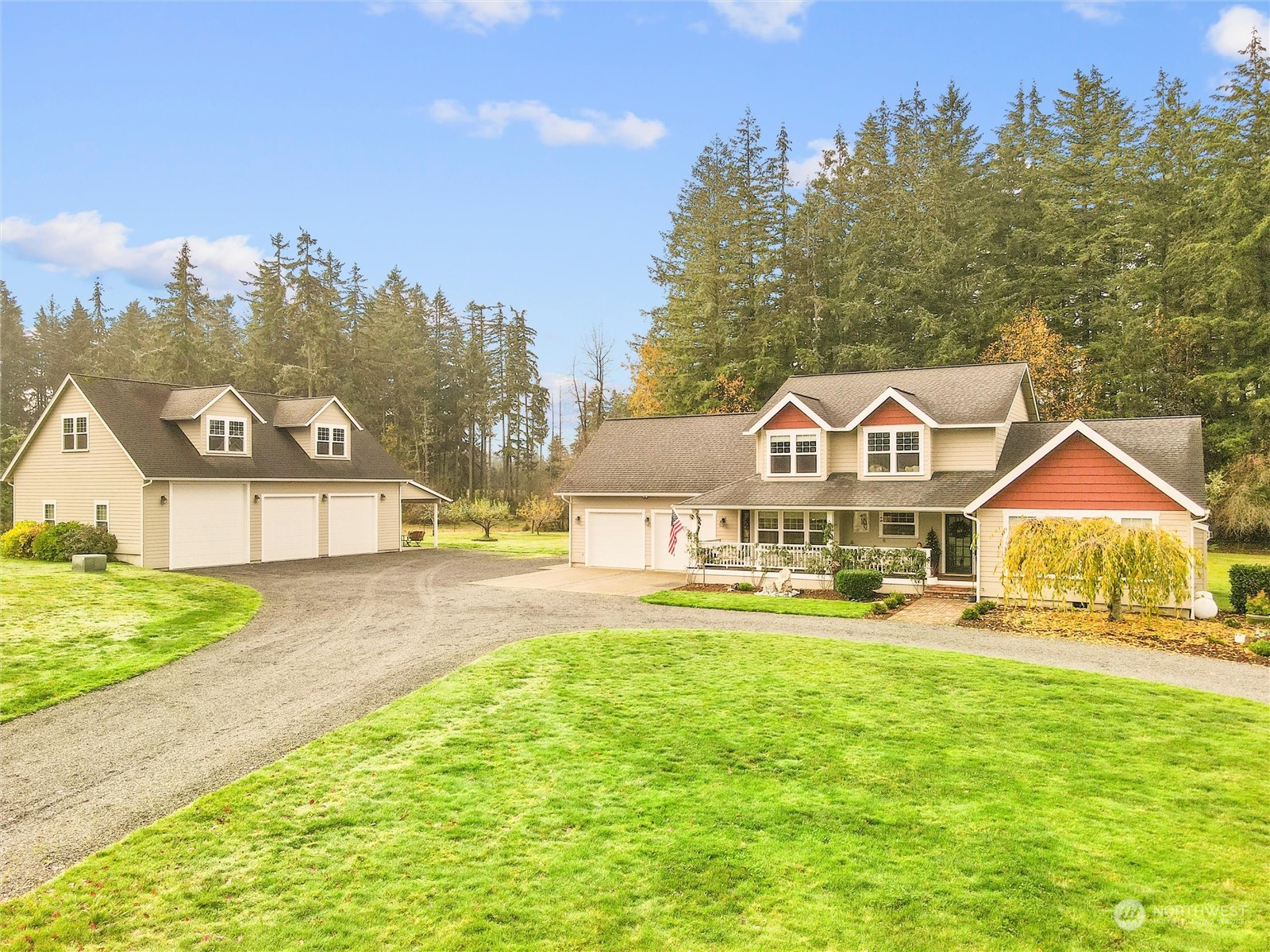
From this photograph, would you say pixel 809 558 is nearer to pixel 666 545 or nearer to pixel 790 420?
pixel 790 420

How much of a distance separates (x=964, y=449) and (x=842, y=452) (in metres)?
3.63

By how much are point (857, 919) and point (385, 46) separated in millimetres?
24923

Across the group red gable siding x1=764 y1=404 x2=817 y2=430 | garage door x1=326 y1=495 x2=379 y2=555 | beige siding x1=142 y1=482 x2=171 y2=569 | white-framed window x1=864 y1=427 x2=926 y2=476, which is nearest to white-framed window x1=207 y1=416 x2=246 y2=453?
beige siding x1=142 y1=482 x2=171 y2=569

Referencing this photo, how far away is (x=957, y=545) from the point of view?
71.1 ft

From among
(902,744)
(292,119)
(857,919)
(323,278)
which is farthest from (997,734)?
(323,278)

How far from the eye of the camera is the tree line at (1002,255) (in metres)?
32.5

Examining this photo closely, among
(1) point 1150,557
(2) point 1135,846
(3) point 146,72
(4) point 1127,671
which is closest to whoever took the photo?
(2) point 1135,846

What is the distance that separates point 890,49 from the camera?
2397 cm

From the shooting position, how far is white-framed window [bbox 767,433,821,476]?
77.1ft

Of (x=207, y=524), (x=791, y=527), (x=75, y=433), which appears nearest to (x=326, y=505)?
(x=207, y=524)

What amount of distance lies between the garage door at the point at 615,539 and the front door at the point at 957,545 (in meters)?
10.2

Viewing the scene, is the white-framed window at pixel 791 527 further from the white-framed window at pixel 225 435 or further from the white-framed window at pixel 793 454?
the white-framed window at pixel 225 435

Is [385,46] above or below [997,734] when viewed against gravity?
above

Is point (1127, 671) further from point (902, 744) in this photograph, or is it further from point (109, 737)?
point (109, 737)
